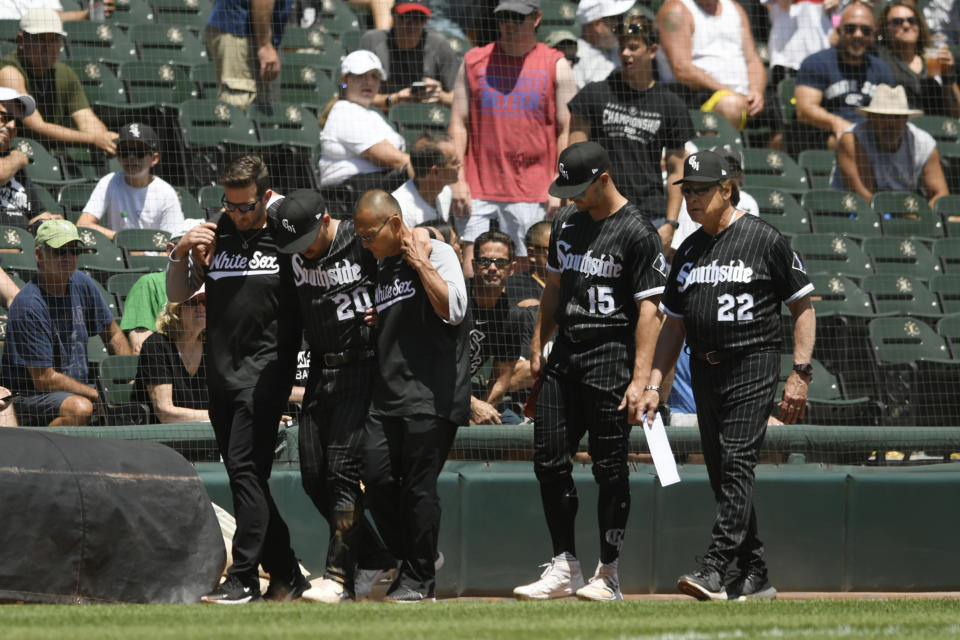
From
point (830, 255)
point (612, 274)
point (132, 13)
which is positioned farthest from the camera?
point (132, 13)

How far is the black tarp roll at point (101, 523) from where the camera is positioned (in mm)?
5113

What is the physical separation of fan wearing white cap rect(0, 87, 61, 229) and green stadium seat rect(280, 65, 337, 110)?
273 cm

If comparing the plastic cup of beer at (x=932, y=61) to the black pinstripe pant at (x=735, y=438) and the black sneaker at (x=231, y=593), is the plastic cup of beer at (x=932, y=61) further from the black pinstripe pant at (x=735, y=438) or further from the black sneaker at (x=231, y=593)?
the black sneaker at (x=231, y=593)

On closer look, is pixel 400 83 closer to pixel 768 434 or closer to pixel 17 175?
pixel 17 175

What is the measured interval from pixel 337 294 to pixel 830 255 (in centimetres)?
532

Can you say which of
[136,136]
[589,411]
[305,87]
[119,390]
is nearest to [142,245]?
[136,136]

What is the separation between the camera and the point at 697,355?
572 centimetres

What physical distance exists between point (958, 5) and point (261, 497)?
37.1 feet

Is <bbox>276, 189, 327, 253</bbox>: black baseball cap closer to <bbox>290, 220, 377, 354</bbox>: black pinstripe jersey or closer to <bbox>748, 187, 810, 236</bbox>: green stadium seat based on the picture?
<bbox>290, 220, 377, 354</bbox>: black pinstripe jersey

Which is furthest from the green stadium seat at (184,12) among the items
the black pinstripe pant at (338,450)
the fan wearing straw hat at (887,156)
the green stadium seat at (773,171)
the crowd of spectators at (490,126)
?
the black pinstripe pant at (338,450)

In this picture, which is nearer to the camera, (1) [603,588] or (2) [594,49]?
(1) [603,588]

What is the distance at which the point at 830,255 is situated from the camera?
975 cm

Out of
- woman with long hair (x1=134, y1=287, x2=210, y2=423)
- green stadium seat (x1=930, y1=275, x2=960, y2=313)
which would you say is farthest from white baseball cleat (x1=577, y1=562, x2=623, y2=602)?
green stadium seat (x1=930, y1=275, x2=960, y2=313)

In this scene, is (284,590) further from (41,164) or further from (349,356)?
(41,164)
